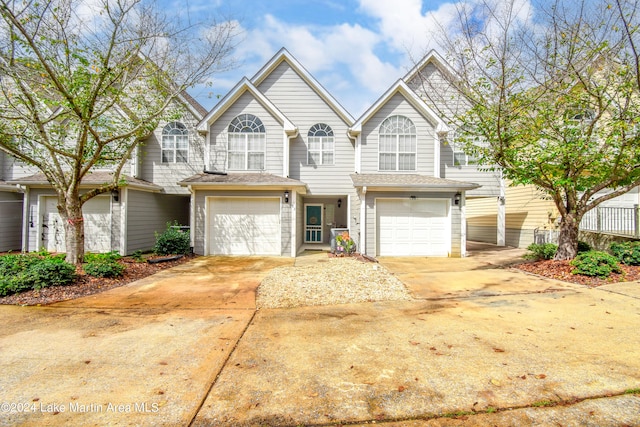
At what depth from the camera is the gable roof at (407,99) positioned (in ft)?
40.6

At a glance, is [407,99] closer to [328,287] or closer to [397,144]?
[397,144]

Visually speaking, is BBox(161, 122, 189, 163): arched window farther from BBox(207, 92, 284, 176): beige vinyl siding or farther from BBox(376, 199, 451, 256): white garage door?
BBox(376, 199, 451, 256): white garage door

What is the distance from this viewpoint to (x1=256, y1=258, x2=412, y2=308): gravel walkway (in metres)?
5.88

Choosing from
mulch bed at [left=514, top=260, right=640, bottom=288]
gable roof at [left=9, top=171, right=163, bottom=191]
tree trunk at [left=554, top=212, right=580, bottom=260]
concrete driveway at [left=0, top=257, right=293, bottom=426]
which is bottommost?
concrete driveway at [left=0, top=257, right=293, bottom=426]

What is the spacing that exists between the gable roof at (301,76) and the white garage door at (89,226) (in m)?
8.27

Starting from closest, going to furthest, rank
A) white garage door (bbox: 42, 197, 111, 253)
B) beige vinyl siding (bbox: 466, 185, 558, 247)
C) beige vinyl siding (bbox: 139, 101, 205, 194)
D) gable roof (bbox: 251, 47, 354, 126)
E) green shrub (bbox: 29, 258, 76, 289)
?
green shrub (bbox: 29, 258, 76, 289), white garage door (bbox: 42, 197, 111, 253), gable roof (bbox: 251, 47, 354, 126), beige vinyl siding (bbox: 139, 101, 205, 194), beige vinyl siding (bbox: 466, 185, 558, 247)

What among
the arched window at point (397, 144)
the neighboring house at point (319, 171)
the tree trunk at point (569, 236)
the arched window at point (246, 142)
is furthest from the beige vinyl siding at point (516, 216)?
the arched window at point (246, 142)

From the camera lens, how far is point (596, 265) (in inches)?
292

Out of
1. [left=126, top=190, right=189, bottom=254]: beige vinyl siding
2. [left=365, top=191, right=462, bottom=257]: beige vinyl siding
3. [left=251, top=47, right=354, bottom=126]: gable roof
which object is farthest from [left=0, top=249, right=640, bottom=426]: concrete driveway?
[left=251, top=47, right=354, bottom=126]: gable roof

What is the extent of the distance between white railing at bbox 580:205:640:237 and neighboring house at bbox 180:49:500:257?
3696 mm

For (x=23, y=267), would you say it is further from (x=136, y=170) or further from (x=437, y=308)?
(x=437, y=308)

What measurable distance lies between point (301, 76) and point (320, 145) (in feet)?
11.0

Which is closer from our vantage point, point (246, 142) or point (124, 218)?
point (124, 218)

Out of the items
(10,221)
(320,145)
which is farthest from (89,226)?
(320,145)
